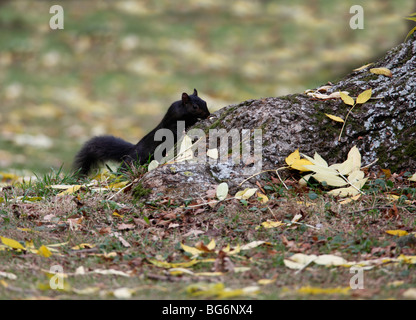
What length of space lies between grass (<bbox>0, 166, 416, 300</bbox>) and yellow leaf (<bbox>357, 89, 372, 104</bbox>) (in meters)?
0.54

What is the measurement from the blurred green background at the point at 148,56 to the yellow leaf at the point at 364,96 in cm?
352

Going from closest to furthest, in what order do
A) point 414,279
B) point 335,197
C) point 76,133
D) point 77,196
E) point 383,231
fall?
point 414,279 < point 383,231 < point 335,197 < point 77,196 < point 76,133

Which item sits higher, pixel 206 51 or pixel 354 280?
pixel 206 51

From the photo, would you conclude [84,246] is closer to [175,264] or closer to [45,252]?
[45,252]

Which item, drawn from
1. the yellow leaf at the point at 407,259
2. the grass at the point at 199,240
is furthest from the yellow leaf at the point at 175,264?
the yellow leaf at the point at 407,259

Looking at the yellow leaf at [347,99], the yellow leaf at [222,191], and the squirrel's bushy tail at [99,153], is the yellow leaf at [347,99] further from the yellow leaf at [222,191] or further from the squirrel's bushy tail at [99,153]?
the squirrel's bushy tail at [99,153]

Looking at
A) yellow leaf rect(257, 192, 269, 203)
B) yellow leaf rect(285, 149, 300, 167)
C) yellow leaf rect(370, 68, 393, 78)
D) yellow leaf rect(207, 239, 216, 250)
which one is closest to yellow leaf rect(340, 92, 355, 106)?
yellow leaf rect(370, 68, 393, 78)

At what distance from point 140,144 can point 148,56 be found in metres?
4.84

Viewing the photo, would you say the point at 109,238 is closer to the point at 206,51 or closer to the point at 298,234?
the point at 298,234

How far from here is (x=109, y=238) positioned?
2.84 m

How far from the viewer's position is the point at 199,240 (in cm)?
278

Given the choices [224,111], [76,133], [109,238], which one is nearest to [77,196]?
[109,238]

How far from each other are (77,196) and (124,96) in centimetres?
488

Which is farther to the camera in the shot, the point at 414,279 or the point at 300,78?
the point at 300,78
